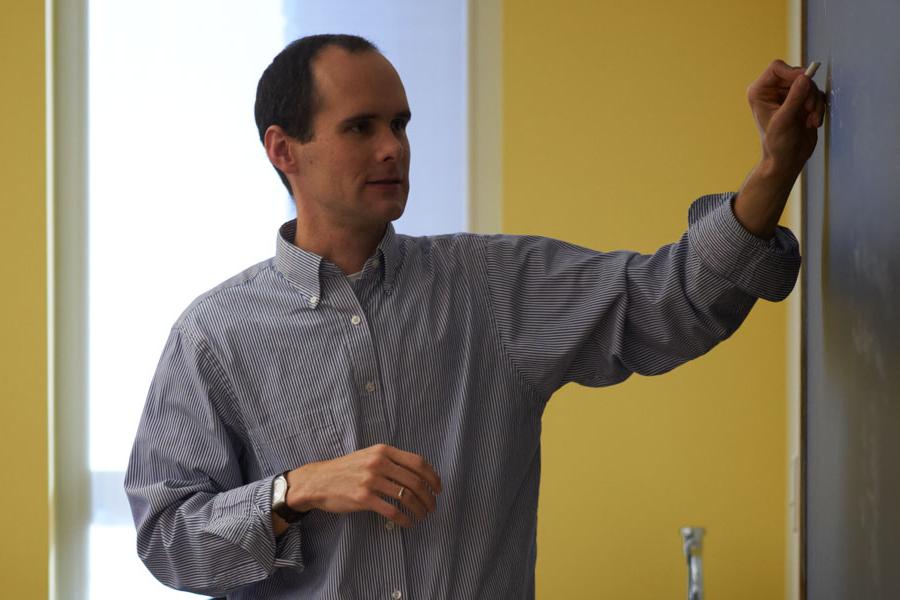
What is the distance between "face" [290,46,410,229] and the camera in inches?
51.1

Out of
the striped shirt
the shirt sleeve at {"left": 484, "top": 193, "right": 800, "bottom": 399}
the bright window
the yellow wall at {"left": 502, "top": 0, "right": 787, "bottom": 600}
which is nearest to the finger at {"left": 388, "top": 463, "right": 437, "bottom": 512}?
the striped shirt

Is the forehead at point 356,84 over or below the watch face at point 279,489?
over

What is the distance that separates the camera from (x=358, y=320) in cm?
132

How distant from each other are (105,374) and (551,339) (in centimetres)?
200

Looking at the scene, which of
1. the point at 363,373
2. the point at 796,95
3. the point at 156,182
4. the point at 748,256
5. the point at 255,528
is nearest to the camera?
the point at 796,95

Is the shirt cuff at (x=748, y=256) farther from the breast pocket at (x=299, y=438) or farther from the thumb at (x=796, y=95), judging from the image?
the breast pocket at (x=299, y=438)

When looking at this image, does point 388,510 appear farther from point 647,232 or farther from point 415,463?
point 647,232

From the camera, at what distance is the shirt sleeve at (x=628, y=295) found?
1048 mm
